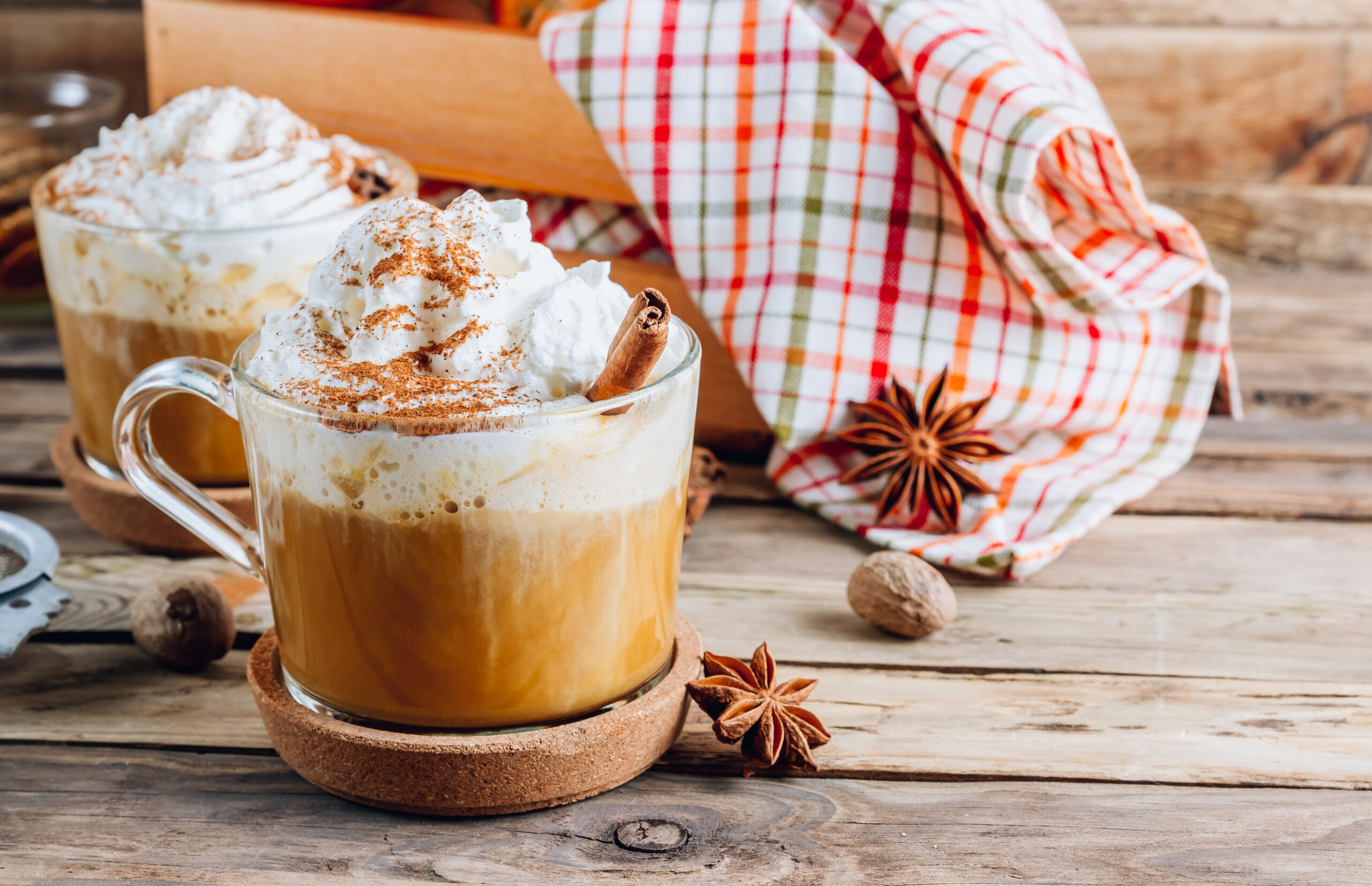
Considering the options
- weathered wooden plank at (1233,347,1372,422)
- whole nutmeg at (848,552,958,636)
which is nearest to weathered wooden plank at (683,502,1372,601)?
whole nutmeg at (848,552,958,636)

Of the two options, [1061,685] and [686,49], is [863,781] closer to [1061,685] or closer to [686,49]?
[1061,685]

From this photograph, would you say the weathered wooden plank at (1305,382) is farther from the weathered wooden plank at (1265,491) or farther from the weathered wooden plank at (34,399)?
the weathered wooden plank at (34,399)

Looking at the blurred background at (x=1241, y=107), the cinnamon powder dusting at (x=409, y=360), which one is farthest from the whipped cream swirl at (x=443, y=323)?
the blurred background at (x=1241, y=107)

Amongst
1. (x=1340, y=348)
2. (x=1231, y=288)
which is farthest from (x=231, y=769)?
(x=1231, y=288)

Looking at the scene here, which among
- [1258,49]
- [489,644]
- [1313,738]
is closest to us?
[489,644]

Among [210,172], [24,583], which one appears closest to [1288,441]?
[210,172]

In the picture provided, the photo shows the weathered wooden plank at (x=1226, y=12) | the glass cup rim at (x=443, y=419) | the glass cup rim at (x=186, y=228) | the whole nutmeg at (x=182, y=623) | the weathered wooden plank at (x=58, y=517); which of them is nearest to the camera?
the glass cup rim at (x=443, y=419)
